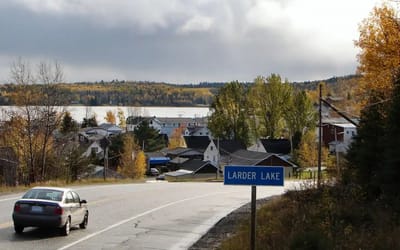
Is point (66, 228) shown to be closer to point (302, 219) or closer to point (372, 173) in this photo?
point (302, 219)

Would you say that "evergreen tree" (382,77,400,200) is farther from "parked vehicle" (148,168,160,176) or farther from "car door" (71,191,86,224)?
"parked vehicle" (148,168,160,176)

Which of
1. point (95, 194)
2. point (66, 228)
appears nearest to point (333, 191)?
point (66, 228)

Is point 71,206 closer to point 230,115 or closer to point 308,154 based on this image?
point 308,154

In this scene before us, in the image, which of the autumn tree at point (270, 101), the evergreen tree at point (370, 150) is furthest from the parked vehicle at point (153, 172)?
the evergreen tree at point (370, 150)

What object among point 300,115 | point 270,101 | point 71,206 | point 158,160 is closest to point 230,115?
point 270,101

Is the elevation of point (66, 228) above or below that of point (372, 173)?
below

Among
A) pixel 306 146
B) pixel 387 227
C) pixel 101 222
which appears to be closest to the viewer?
pixel 387 227

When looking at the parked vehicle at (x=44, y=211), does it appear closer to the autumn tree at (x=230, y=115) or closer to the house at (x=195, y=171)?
the house at (x=195, y=171)

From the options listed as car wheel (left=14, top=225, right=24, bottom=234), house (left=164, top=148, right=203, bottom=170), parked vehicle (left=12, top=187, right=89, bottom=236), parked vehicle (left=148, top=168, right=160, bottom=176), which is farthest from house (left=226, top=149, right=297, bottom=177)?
car wheel (left=14, top=225, right=24, bottom=234)

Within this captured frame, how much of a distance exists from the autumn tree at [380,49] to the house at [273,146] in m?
59.5

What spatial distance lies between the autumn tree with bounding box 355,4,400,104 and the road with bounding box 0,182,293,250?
10.1 meters

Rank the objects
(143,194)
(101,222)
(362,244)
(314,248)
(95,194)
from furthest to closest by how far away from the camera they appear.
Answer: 1. (143,194)
2. (95,194)
3. (101,222)
4. (362,244)
5. (314,248)

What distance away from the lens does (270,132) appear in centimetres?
9825

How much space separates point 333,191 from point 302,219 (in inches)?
264
